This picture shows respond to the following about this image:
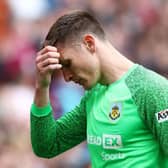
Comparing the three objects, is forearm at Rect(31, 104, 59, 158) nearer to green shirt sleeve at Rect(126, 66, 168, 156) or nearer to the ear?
the ear

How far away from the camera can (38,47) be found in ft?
38.3

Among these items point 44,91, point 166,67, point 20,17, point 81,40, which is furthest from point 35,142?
point 20,17

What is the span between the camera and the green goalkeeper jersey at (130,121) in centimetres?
562

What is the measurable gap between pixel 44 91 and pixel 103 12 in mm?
7018

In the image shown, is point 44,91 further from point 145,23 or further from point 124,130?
point 145,23

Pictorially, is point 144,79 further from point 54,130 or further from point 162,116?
point 54,130

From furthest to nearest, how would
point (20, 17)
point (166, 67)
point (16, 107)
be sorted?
1. point (20, 17)
2. point (166, 67)
3. point (16, 107)

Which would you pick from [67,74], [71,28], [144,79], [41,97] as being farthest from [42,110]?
[144,79]

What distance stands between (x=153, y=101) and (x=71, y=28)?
63 centimetres

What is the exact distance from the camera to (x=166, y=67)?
473 inches

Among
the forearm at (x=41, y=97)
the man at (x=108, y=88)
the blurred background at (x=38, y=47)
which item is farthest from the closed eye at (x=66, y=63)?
the blurred background at (x=38, y=47)

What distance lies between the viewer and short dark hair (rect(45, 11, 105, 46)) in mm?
5809

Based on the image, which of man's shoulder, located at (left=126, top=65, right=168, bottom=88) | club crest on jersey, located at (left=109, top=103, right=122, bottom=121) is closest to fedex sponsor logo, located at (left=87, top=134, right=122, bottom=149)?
club crest on jersey, located at (left=109, top=103, right=122, bottom=121)

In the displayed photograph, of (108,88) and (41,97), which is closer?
(108,88)
